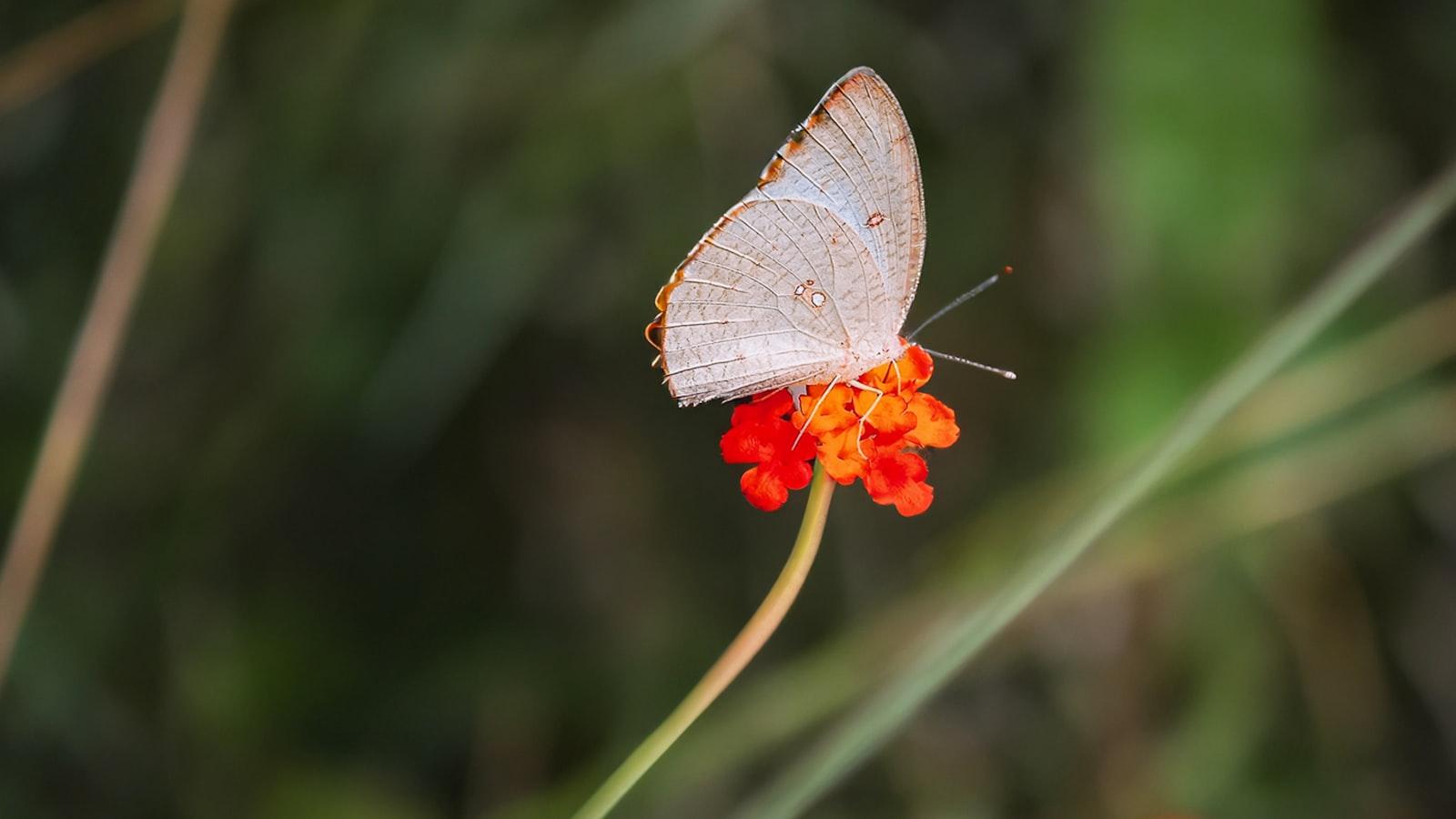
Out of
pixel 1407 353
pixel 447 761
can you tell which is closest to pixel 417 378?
pixel 447 761

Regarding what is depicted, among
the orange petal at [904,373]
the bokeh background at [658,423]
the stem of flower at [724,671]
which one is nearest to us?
the stem of flower at [724,671]

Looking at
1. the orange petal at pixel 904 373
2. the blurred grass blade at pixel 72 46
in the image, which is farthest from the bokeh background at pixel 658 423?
the orange petal at pixel 904 373

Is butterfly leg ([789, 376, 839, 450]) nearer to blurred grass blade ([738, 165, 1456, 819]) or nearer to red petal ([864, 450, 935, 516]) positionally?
red petal ([864, 450, 935, 516])

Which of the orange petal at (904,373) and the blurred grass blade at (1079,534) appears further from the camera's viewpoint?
the orange petal at (904,373)

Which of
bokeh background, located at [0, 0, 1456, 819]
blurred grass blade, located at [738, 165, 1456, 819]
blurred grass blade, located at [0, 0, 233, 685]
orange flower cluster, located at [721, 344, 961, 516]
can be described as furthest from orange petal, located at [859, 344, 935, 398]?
blurred grass blade, located at [0, 0, 233, 685]

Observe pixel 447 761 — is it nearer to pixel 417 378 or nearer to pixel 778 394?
pixel 417 378

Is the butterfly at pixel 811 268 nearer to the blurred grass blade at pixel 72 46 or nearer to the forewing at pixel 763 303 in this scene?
the forewing at pixel 763 303

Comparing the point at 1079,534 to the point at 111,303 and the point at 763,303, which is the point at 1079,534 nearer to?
the point at 763,303
